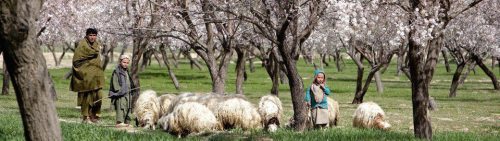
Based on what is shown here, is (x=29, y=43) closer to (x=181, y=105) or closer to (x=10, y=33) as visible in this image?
(x=10, y=33)

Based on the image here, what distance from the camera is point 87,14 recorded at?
39344 mm

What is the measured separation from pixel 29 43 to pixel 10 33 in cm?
22

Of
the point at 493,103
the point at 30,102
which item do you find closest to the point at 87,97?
the point at 30,102

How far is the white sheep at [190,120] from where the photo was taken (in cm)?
1417

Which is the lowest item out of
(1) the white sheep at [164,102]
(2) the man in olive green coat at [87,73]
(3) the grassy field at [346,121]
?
(3) the grassy field at [346,121]

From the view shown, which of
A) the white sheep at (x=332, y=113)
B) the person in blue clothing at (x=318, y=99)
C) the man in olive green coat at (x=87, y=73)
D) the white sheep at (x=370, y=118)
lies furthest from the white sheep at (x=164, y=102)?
the white sheep at (x=370, y=118)

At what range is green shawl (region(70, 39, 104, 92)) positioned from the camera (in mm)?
15477

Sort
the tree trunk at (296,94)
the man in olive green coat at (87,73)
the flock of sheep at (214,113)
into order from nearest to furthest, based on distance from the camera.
Result: the flock of sheep at (214,113)
the tree trunk at (296,94)
the man in olive green coat at (87,73)

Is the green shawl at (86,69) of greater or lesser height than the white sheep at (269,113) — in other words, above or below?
above

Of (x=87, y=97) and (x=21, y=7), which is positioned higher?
(x=21, y=7)

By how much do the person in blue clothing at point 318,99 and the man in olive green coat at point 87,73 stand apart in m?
3.99

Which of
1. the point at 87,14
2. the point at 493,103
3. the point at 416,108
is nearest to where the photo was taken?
the point at 416,108

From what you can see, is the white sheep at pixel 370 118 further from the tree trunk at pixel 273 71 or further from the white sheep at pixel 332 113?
the tree trunk at pixel 273 71

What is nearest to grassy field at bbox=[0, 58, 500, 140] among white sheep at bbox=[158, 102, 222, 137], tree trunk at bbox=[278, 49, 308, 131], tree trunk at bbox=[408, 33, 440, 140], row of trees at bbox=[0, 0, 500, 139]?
tree trunk at bbox=[408, 33, 440, 140]
